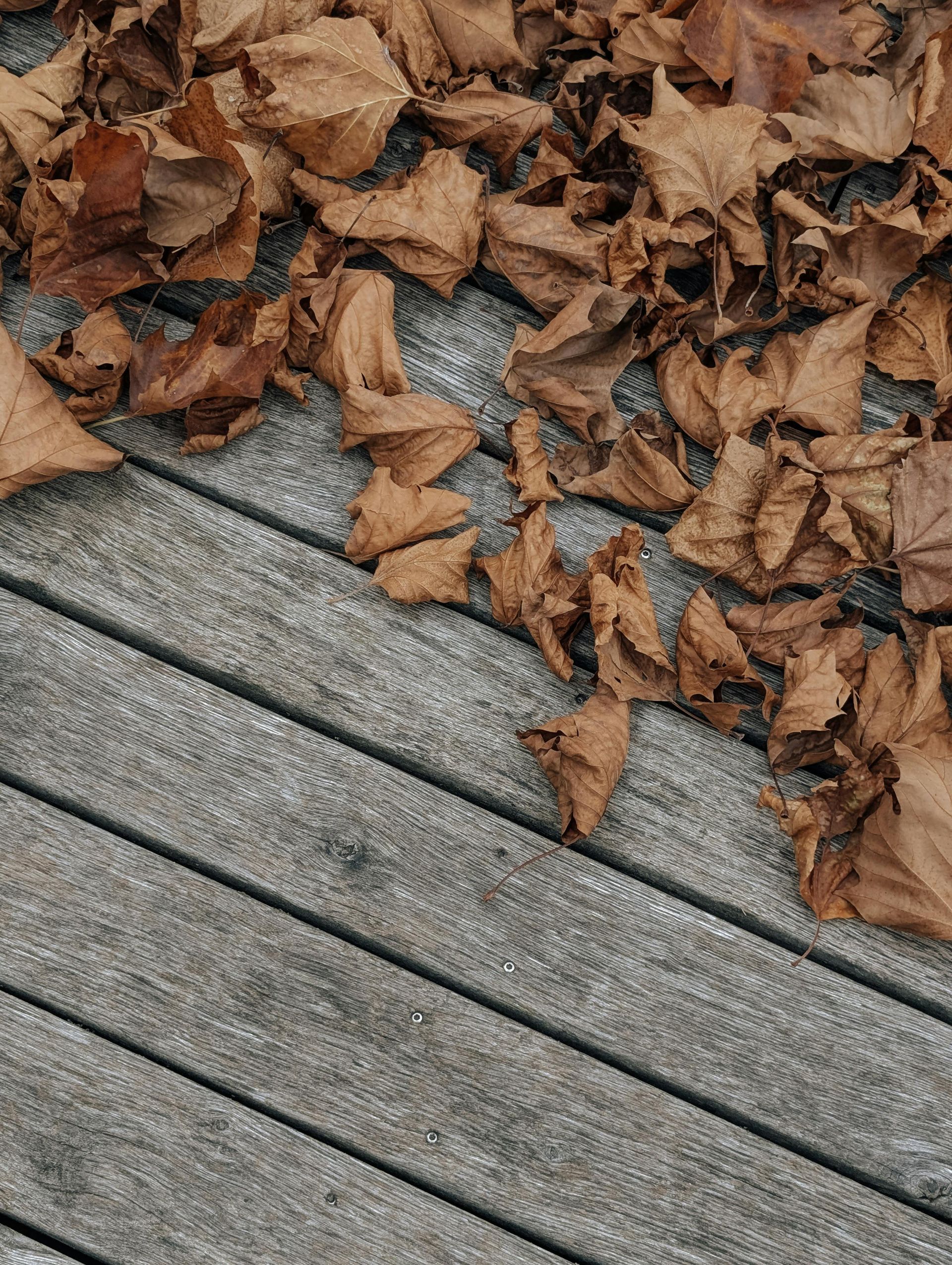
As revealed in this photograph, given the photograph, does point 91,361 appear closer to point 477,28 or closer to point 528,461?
point 528,461

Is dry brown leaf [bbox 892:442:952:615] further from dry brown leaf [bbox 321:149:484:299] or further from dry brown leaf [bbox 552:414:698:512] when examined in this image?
dry brown leaf [bbox 321:149:484:299]

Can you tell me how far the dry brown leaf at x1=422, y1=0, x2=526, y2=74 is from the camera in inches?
57.6

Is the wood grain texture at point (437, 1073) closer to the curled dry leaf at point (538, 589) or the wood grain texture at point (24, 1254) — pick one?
the wood grain texture at point (24, 1254)

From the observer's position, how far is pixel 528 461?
1.40 meters

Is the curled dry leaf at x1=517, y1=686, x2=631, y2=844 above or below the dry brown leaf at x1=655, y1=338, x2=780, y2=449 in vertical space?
below

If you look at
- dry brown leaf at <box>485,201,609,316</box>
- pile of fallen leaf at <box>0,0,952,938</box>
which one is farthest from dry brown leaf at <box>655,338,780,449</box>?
dry brown leaf at <box>485,201,609,316</box>

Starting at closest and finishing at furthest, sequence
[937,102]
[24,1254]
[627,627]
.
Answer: [24,1254] → [627,627] → [937,102]

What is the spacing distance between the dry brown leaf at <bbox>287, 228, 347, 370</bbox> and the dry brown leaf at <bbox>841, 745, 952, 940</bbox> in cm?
93

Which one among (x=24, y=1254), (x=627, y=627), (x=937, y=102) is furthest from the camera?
(x=937, y=102)

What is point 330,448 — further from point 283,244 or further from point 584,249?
point 584,249

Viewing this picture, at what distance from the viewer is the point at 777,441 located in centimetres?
136

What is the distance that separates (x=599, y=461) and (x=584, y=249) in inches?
11.3

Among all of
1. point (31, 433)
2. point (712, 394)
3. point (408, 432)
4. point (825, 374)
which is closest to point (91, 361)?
point (31, 433)

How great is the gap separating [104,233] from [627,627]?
2.77ft
